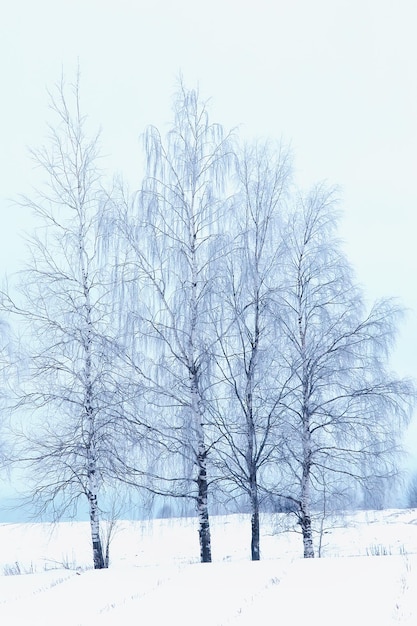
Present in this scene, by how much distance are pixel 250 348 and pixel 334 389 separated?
235 cm

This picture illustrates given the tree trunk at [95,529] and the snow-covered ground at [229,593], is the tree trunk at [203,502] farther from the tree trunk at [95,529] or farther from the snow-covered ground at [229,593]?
the tree trunk at [95,529]

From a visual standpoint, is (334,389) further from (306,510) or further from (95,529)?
(95,529)

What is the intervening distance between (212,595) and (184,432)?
16.4 feet

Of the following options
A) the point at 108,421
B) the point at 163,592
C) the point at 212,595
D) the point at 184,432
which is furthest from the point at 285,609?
the point at 108,421

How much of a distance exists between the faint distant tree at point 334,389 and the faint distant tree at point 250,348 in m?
0.41

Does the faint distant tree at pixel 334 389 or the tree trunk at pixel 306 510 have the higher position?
the faint distant tree at pixel 334 389

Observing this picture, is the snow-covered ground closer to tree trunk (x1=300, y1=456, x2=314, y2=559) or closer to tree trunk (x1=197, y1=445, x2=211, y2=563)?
tree trunk (x1=300, y1=456, x2=314, y2=559)

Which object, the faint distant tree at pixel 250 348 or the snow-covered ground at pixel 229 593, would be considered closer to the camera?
the snow-covered ground at pixel 229 593

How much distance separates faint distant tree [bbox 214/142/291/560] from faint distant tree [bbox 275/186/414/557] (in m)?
0.41

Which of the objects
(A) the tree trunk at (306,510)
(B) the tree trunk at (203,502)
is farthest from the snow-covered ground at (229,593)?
(B) the tree trunk at (203,502)

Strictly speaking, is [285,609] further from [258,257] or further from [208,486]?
[258,257]

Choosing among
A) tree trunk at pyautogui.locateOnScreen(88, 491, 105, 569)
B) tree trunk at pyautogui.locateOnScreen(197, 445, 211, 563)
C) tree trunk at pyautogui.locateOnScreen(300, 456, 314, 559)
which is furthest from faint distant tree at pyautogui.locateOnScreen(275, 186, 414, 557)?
tree trunk at pyautogui.locateOnScreen(88, 491, 105, 569)

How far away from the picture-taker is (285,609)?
8.84 metres

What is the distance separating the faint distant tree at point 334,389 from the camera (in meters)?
16.7
